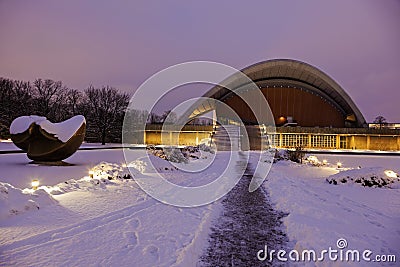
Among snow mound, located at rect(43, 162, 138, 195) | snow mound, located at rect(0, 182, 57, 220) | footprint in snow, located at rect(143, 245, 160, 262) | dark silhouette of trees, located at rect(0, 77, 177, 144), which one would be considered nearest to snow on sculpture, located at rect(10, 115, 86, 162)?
snow mound, located at rect(43, 162, 138, 195)

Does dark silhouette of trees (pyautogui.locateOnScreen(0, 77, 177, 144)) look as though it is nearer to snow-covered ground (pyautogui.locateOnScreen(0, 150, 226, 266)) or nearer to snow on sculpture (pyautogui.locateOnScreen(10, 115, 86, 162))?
snow on sculpture (pyautogui.locateOnScreen(10, 115, 86, 162))

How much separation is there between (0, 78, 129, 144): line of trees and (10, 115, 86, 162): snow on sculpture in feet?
74.0

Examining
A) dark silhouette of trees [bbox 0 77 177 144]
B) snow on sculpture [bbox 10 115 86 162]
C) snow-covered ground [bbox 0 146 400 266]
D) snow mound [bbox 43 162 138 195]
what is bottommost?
snow-covered ground [bbox 0 146 400 266]

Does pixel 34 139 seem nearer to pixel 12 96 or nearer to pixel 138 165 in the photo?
pixel 138 165

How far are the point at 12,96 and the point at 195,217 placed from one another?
4364 centimetres

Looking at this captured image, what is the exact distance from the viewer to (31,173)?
35.4 feet

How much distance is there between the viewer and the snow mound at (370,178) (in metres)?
9.30

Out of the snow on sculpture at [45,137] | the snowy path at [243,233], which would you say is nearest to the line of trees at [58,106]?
the snow on sculpture at [45,137]

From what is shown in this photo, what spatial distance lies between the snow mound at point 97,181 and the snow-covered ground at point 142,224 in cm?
6

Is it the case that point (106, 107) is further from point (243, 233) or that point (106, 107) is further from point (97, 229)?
point (243, 233)

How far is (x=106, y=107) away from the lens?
39812 mm

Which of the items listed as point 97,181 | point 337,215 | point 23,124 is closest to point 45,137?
point 23,124

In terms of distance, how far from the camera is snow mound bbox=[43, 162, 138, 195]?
786 centimetres

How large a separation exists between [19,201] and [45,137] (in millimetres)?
8089
